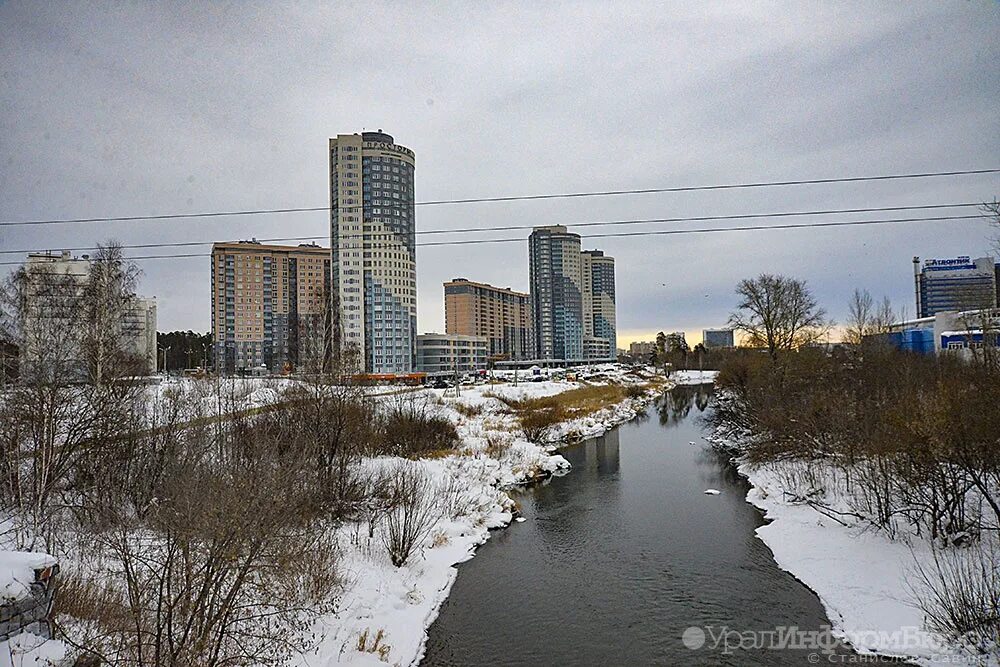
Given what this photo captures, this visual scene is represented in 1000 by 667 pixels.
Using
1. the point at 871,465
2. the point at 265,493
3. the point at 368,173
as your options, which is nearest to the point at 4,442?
the point at 265,493

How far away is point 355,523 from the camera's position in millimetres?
12562

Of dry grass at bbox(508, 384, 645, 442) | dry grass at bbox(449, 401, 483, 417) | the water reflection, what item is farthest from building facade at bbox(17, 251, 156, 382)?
the water reflection

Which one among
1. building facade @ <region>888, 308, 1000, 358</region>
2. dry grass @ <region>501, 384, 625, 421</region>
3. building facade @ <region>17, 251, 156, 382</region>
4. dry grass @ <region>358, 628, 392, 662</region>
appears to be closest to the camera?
dry grass @ <region>358, 628, 392, 662</region>

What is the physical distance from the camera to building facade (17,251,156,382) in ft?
34.9

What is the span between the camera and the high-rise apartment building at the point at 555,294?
123375 mm

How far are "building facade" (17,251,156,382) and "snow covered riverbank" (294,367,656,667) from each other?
580 centimetres

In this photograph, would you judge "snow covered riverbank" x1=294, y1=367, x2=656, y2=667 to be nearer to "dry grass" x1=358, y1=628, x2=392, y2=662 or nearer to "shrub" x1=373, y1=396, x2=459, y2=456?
"dry grass" x1=358, y1=628, x2=392, y2=662

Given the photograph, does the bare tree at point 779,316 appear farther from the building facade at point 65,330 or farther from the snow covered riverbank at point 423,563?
the building facade at point 65,330

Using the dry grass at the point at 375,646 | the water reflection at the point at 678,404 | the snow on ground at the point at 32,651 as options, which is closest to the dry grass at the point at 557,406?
the water reflection at the point at 678,404

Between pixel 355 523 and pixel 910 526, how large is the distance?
34.4ft

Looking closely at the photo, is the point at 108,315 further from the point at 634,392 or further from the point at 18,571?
the point at 634,392

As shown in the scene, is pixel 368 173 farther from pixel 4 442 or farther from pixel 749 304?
pixel 4 442

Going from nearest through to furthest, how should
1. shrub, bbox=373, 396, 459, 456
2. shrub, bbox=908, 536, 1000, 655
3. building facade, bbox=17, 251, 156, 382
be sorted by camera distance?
shrub, bbox=908, 536, 1000, 655, building facade, bbox=17, 251, 156, 382, shrub, bbox=373, 396, 459, 456

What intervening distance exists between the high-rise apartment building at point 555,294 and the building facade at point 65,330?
110m
